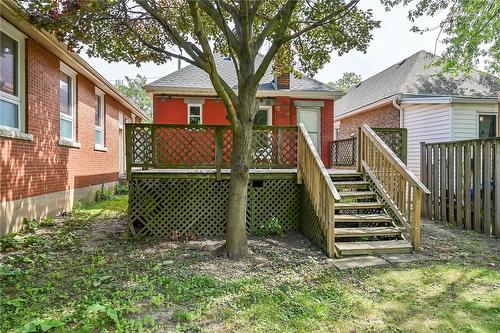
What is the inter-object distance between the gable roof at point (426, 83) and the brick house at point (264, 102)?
2.90 metres

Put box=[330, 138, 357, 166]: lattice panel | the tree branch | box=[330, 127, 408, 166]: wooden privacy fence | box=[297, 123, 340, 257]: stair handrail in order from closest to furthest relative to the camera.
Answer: the tree branch
box=[297, 123, 340, 257]: stair handrail
box=[330, 127, 408, 166]: wooden privacy fence
box=[330, 138, 357, 166]: lattice panel

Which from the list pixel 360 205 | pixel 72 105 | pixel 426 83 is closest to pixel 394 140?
pixel 360 205

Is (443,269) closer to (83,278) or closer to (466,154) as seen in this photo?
(466,154)

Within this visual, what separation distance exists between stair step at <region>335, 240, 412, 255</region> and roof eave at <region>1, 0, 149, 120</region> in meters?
6.12

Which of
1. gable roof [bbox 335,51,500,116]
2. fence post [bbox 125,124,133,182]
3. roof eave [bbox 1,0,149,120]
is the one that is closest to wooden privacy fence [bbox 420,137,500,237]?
gable roof [bbox 335,51,500,116]

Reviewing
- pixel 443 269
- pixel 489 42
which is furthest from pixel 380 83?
pixel 443 269

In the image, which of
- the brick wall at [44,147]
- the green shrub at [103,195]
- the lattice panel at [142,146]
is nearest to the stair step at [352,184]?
the lattice panel at [142,146]

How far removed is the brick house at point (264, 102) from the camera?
11.5 metres

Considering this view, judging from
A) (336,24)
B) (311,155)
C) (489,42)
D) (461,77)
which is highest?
(489,42)

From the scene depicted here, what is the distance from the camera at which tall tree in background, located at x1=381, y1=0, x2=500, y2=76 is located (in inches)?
381

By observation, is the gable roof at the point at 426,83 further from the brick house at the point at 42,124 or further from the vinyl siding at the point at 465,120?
the brick house at the point at 42,124

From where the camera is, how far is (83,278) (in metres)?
4.15

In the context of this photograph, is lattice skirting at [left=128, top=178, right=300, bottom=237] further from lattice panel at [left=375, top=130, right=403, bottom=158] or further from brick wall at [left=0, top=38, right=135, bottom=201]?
lattice panel at [left=375, top=130, right=403, bottom=158]

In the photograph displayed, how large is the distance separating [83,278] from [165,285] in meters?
1.09
